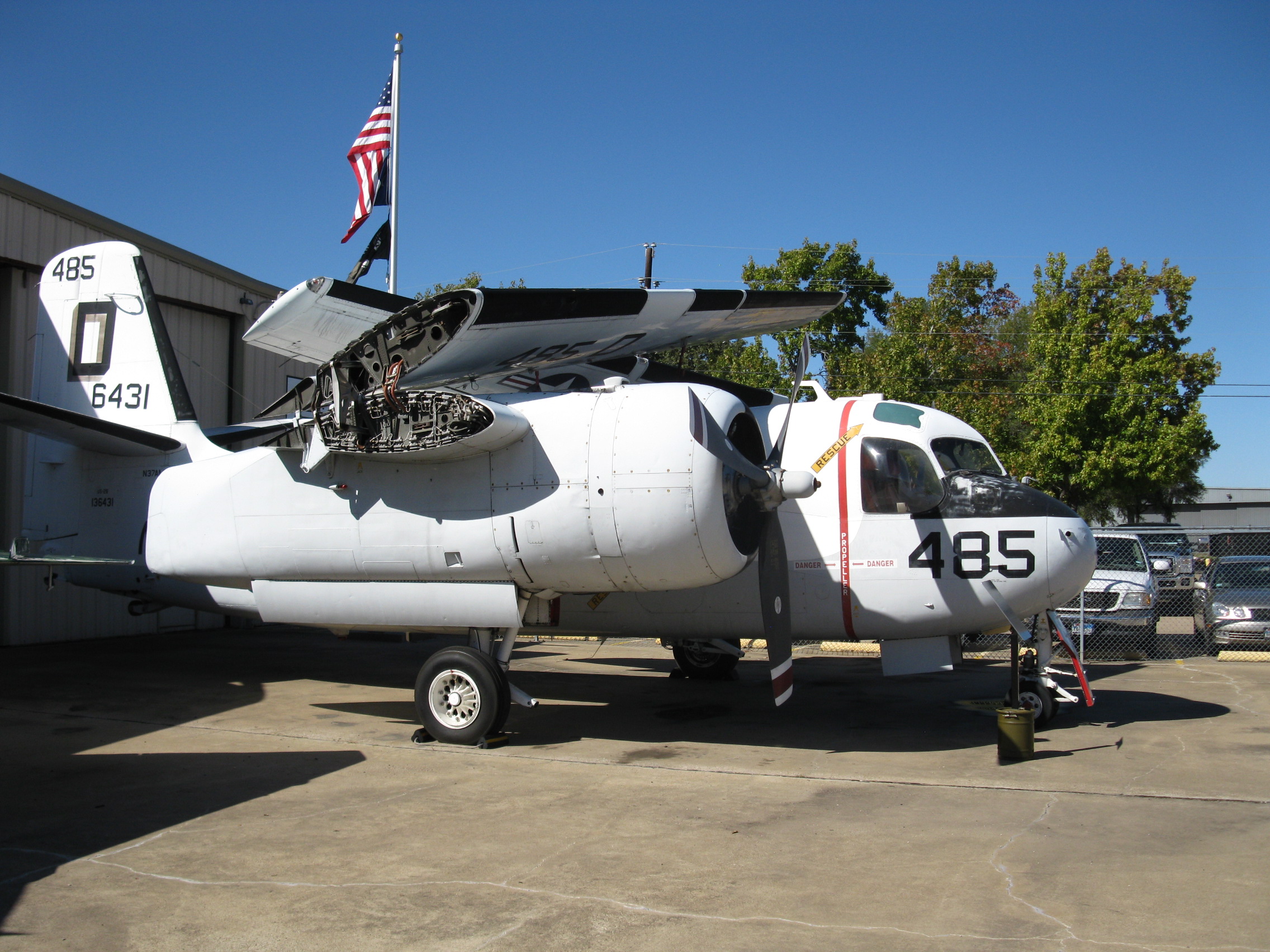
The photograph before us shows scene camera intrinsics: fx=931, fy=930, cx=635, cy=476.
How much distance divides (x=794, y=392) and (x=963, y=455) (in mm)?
1933

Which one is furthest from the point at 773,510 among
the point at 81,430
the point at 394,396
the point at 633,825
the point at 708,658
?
the point at 81,430

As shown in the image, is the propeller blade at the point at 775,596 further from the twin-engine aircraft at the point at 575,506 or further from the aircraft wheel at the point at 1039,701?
the aircraft wheel at the point at 1039,701

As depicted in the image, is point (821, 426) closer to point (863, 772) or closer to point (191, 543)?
point (863, 772)

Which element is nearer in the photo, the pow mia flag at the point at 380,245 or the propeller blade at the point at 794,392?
the propeller blade at the point at 794,392

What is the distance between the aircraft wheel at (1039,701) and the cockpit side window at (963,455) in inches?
90.4

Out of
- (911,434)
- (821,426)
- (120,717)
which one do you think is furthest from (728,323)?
(120,717)

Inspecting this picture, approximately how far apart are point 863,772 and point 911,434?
11.4ft

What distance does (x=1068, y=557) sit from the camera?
9195 mm

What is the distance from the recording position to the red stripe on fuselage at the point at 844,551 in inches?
376

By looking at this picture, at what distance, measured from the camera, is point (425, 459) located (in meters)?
9.35

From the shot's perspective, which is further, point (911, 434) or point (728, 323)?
point (728, 323)

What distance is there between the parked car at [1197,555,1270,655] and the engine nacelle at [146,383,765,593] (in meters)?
11.5

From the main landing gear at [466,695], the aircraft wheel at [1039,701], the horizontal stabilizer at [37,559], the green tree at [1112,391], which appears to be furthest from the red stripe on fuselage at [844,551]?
the green tree at [1112,391]

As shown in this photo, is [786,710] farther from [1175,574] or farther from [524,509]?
[1175,574]
